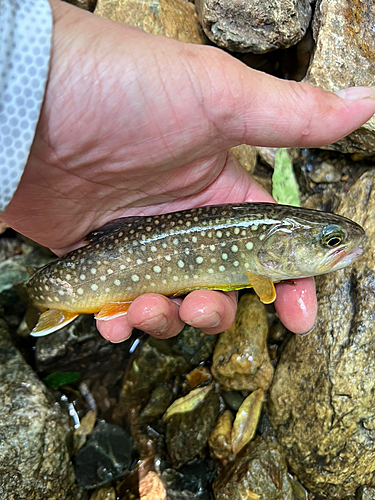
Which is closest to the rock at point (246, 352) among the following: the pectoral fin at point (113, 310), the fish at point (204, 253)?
the fish at point (204, 253)

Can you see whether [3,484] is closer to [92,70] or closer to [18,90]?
[18,90]

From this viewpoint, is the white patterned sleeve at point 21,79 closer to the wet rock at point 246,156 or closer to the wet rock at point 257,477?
the wet rock at point 246,156

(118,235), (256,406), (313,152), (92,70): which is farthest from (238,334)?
(92,70)

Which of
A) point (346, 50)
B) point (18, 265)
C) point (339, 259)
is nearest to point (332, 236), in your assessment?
point (339, 259)

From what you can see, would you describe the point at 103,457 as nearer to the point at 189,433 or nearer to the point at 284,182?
the point at 189,433

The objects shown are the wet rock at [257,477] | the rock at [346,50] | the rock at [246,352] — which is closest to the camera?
the wet rock at [257,477]

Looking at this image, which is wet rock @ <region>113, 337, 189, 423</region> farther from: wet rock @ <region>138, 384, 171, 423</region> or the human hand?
the human hand
